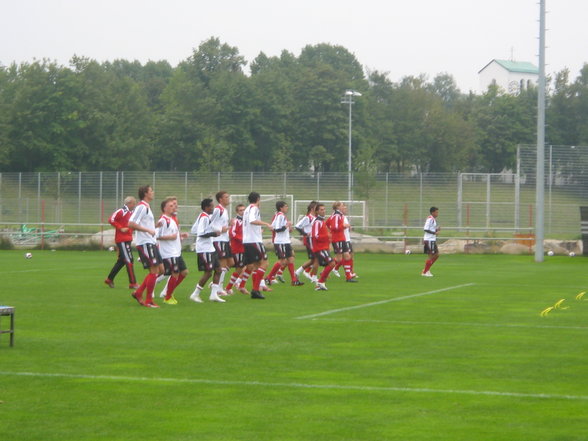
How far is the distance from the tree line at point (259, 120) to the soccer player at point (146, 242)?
4188 centimetres

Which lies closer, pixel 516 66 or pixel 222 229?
pixel 222 229

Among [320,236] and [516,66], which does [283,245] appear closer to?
[320,236]

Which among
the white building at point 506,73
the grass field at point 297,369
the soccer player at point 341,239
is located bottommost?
the grass field at point 297,369

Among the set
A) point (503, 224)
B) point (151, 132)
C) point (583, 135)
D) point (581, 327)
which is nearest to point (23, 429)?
point (581, 327)

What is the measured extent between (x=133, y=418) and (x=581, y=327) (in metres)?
8.39

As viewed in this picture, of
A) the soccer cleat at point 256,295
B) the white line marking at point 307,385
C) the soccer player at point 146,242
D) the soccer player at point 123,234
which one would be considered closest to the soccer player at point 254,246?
the soccer cleat at point 256,295

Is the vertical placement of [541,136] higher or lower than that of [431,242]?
higher

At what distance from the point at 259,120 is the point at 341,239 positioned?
203 feet

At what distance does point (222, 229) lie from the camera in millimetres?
19438

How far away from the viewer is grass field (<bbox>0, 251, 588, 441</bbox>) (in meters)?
7.78

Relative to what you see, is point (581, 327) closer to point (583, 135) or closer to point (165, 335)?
point (165, 335)

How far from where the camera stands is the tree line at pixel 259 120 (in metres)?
75.9

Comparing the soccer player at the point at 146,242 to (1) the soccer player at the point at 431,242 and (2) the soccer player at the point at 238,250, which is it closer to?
(2) the soccer player at the point at 238,250

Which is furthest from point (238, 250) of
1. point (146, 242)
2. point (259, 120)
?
point (259, 120)
